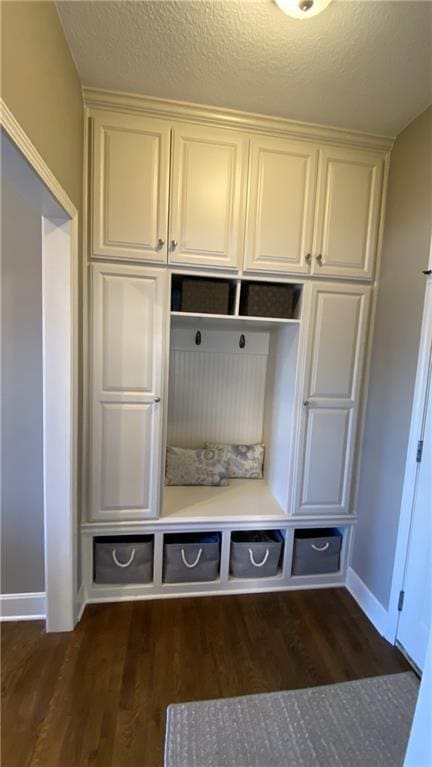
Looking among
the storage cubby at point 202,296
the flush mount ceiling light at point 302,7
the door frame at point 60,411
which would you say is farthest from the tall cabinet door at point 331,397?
the door frame at point 60,411

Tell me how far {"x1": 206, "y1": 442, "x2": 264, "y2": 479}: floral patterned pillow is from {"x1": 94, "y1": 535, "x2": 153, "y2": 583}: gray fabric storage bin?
794mm

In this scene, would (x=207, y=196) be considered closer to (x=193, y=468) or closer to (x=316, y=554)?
(x=193, y=468)

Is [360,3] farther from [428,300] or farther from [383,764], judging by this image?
[383,764]

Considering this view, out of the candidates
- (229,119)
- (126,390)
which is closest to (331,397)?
(126,390)

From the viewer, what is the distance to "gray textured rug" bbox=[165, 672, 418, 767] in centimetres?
131

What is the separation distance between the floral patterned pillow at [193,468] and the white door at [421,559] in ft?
3.85

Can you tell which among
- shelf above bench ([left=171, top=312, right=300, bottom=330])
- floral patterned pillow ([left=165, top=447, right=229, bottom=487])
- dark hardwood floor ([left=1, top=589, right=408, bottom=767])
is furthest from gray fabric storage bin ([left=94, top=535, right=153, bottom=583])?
shelf above bench ([left=171, top=312, right=300, bottom=330])

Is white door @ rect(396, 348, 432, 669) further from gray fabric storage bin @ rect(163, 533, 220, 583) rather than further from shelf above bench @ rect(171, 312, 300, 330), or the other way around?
gray fabric storage bin @ rect(163, 533, 220, 583)

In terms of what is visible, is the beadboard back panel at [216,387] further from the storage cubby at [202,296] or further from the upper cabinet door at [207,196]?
Answer: the upper cabinet door at [207,196]

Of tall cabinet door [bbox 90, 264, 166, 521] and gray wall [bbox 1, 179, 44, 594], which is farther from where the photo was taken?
tall cabinet door [bbox 90, 264, 166, 521]

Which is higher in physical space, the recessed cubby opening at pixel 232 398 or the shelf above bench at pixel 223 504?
the recessed cubby opening at pixel 232 398

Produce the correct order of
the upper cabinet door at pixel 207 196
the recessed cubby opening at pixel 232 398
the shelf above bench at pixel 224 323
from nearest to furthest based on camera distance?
the upper cabinet door at pixel 207 196
the shelf above bench at pixel 224 323
the recessed cubby opening at pixel 232 398

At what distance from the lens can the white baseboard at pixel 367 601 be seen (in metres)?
1.93

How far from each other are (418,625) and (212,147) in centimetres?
255
